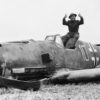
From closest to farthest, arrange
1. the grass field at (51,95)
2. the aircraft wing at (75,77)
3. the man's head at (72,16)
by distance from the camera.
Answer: the grass field at (51,95), the aircraft wing at (75,77), the man's head at (72,16)

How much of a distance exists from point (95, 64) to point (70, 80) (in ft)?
14.7

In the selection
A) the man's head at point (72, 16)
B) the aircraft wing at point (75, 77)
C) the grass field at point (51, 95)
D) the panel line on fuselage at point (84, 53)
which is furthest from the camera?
the man's head at point (72, 16)

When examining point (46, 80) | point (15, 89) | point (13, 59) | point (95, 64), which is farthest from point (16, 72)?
point (95, 64)

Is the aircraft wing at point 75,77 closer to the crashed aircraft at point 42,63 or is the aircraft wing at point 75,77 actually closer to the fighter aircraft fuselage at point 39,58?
the crashed aircraft at point 42,63

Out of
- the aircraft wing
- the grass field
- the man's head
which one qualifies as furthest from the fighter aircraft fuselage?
the grass field

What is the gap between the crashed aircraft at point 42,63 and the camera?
11.2 m

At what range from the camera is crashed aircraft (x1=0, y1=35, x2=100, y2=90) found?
1123cm

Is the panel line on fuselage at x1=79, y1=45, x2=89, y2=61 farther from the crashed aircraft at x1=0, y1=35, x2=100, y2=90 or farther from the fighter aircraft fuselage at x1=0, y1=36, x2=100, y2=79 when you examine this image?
the crashed aircraft at x1=0, y1=35, x2=100, y2=90

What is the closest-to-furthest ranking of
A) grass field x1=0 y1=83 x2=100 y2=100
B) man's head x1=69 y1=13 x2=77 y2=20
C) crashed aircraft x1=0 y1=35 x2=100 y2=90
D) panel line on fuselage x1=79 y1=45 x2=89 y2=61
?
grass field x1=0 y1=83 x2=100 y2=100 → crashed aircraft x1=0 y1=35 x2=100 y2=90 → panel line on fuselage x1=79 y1=45 x2=89 y2=61 → man's head x1=69 y1=13 x2=77 y2=20

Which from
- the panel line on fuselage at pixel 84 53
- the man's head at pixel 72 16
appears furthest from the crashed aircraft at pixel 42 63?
the man's head at pixel 72 16

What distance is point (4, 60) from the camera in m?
11.1

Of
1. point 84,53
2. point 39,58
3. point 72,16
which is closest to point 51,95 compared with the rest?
point 39,58

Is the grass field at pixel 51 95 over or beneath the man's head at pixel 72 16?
beneath

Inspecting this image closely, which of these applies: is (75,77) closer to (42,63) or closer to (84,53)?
(42,63)
